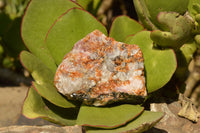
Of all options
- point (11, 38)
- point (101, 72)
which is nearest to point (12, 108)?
point (11, 38)

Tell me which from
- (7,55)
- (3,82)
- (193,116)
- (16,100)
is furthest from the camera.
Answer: (3,82)

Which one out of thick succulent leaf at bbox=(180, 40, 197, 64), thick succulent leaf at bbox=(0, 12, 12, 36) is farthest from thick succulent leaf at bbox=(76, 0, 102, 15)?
thick succulent leaf at bbox=(0, 12, 12, 36)

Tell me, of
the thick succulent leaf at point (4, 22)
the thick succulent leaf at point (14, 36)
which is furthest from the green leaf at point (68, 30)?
the thick succulent leaf at point (4, 22)

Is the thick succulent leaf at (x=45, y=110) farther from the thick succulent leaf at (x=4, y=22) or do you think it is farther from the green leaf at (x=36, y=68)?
the thick succulent leaf at (x=4, y=22)

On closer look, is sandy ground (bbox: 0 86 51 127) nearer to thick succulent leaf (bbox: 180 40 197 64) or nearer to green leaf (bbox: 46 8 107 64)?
green leaf (bbox: 46 8 107 64)

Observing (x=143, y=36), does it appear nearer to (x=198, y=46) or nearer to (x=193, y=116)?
(x=198, y=46)

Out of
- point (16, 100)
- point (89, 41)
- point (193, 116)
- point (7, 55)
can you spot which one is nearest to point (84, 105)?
point (89, 41)
